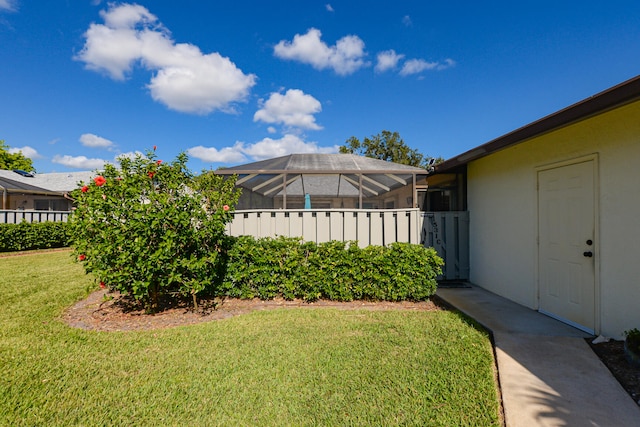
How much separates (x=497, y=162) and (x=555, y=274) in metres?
2.32

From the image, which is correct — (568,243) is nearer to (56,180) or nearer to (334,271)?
(334,271)

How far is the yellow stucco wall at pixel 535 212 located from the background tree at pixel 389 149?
2766cm

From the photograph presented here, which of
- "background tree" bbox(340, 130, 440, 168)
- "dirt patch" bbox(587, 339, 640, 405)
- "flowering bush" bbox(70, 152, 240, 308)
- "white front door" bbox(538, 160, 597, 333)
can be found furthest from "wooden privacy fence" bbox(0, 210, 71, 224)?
"background tree" bbox(340, 130, 440, 168)

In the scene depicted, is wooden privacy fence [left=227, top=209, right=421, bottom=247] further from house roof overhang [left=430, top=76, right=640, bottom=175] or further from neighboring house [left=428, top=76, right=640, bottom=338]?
house roof overhang [left=430, top=76, right=640, bottom=175]

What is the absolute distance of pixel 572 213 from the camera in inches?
159

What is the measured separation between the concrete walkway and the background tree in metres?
30.2

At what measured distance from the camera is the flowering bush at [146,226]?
3957mm

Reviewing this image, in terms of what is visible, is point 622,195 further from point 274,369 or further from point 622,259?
point 274,369

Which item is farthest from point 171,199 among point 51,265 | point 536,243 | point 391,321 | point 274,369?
point 51,265

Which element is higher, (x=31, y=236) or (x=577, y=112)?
(x=577, y=112)

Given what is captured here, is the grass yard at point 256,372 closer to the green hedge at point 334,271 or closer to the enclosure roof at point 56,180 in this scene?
the green hedge at point 334,271

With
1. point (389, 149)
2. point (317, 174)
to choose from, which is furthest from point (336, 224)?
point (389, 149)

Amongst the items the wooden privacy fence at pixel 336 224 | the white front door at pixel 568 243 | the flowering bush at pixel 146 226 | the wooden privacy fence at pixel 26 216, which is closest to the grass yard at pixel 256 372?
the flowering bush at pixel 146 226

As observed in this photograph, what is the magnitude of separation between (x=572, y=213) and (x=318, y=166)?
615cm
